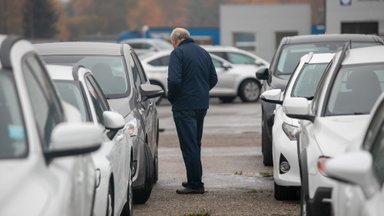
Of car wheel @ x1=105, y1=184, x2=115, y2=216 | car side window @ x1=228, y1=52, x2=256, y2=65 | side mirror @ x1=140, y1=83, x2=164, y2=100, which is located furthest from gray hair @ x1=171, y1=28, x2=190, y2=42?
car side window @ x1=228, y1=52, x2=256, y2=65

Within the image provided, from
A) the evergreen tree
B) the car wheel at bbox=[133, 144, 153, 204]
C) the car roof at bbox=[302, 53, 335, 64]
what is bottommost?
the evergreen tree

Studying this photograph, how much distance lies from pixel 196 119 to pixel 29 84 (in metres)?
5.92

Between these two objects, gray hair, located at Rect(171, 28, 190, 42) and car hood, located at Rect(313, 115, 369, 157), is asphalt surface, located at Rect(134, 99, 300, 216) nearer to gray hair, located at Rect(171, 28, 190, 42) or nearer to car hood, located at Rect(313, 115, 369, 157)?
gray hair, located at Rect(171, 28, 190, 42)

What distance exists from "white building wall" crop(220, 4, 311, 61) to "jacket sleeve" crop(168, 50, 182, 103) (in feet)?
143

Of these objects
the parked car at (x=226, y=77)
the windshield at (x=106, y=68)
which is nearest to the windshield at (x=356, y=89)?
the windshield at (x=106, y=68)

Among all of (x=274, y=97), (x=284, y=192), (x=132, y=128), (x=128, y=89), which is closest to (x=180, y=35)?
(x=128, y=89)

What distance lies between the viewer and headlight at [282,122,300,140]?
35.4ft

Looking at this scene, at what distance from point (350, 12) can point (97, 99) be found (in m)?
31.1

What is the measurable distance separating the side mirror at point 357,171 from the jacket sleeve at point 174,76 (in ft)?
19.7

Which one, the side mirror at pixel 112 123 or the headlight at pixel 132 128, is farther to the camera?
the headlight at pixel 132 128

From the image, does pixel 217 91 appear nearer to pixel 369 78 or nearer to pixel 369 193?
pixel 369 78

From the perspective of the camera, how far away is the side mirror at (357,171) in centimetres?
531

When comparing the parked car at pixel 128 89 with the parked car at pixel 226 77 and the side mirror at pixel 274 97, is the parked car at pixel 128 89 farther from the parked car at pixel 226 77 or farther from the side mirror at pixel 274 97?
the parked car at pixel 226 77

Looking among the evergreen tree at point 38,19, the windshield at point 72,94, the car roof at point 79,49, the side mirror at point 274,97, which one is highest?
the windshield at point 72,94
